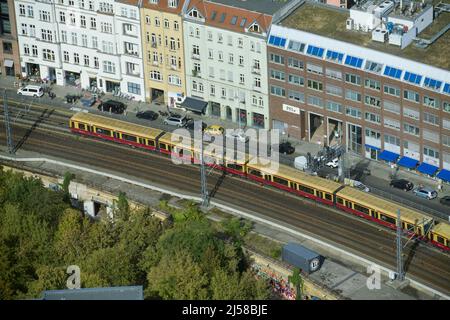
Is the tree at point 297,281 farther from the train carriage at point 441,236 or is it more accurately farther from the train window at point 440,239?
the train window at point 440,239

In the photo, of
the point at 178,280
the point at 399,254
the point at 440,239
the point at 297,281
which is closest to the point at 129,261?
the point at 178,280

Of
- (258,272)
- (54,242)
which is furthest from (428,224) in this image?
(54,242)

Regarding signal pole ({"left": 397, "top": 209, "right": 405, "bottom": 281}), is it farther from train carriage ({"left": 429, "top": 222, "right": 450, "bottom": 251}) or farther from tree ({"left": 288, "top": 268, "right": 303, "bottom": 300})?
tree ({"left": 288, "top": 268, "right": 303, "bottom": 300})

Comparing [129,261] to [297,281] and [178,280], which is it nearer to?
[178,280]

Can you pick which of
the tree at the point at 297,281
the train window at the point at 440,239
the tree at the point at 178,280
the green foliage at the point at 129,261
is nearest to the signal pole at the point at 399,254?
the train window at the point at 440,239

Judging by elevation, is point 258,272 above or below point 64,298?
below

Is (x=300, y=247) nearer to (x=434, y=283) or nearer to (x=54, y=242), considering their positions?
(x=434, y=283)
